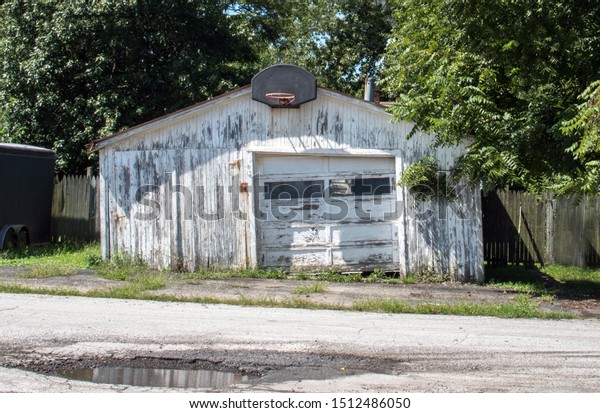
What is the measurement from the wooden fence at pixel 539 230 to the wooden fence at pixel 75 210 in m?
9.76

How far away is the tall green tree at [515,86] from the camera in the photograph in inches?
444

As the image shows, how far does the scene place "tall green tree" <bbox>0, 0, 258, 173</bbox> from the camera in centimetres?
2036

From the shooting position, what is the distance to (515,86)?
466 inches

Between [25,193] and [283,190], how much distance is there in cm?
707

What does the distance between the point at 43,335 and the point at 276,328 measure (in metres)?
→ 2.79

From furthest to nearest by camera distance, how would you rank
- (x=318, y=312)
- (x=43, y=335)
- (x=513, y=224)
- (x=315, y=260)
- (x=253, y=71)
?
(x=253, y=71)
(x=513, y=224)
(x=315, y=260)
(x=318, y=312)
(x=43, y=335)

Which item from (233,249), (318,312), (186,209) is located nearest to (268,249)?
(233,249)

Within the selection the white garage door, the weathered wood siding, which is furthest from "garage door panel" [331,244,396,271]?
the weathered wood siding

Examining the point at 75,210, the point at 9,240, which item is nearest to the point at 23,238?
the point at 9,240

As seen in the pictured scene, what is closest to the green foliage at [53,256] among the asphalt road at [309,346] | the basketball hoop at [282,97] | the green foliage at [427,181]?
the asphalt road at [309,346]

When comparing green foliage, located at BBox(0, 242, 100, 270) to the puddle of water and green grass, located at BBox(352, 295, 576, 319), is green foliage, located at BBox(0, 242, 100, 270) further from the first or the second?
the puddle of water

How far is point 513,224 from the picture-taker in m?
15.6

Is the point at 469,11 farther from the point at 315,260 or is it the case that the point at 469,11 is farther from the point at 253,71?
the point at 253,71

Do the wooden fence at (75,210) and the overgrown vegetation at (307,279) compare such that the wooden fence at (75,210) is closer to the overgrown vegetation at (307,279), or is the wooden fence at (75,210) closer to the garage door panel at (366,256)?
the overgrown vegetation at (307,279)
